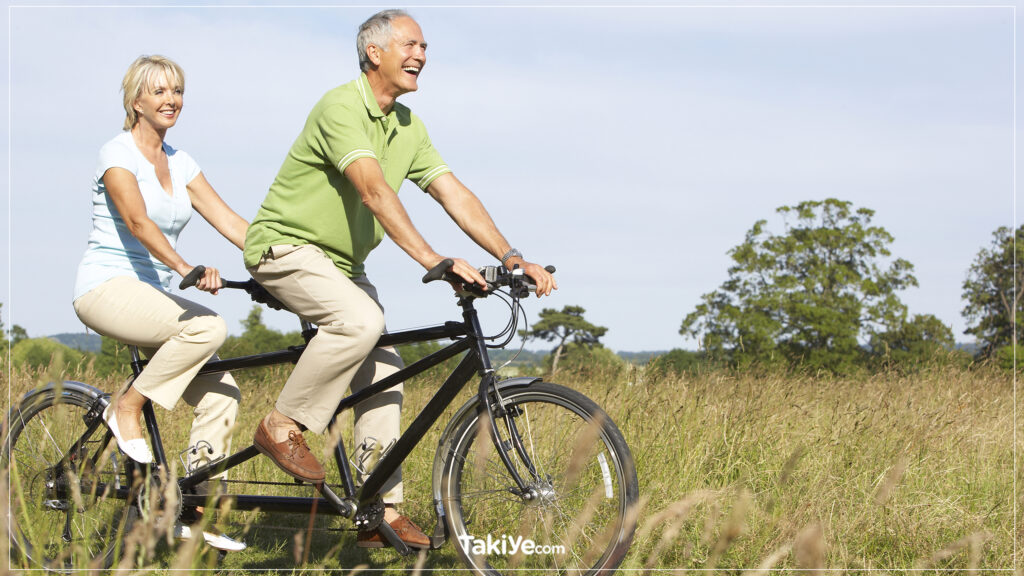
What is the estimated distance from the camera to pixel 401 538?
13.9 ft

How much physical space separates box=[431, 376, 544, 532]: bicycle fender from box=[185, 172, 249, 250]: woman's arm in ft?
4.95

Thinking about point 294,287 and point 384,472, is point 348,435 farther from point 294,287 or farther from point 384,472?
point 294,287

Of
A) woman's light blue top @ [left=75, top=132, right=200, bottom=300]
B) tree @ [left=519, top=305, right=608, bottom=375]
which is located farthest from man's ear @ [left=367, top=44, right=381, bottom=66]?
tree @ [left=519, top=305, right=608, bottom=375]

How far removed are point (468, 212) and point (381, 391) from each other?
0.88 m

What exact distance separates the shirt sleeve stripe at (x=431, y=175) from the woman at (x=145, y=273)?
111 centimetres

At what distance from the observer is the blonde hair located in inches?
173

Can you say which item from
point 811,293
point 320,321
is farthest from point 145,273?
point 811,293

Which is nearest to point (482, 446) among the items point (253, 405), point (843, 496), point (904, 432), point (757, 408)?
point (843, 496)

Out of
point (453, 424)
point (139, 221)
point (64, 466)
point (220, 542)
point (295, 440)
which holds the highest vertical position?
point (139, 221)

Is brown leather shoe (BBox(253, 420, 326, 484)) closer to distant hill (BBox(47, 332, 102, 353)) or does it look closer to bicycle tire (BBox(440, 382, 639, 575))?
bicycle tire (BBox(440, 382, 639, 575))

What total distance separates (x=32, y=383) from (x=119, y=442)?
4.25m

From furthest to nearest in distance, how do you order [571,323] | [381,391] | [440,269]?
1. [571,323]
2. [381,391]
3. [440,269]

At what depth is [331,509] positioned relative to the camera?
4.12 m

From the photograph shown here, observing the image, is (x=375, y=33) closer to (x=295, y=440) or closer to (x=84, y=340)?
(x=295, y=440)
